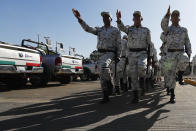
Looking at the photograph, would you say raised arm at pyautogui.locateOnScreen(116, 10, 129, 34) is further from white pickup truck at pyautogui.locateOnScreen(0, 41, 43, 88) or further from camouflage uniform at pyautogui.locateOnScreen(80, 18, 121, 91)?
white pickup truck at pyautogui.locateOnScreen(0, 41, 43, 88)

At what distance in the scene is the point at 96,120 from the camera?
11.9ft

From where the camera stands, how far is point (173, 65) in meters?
5.76

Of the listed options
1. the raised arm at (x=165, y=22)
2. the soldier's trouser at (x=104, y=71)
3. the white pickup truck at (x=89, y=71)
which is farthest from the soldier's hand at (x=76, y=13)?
the white pickup truck at (x=89, y=71)

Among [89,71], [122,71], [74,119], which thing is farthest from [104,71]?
[89,71]

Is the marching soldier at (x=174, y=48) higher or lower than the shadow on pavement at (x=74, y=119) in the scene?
higher

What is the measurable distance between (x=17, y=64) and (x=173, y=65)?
5549mm

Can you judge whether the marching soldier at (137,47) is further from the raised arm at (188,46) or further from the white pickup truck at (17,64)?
the white pickup truck at (17,64)

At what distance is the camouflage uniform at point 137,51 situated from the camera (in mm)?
5668

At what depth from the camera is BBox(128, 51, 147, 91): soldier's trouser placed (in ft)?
18.5

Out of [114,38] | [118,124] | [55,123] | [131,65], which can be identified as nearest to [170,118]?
[118,124]

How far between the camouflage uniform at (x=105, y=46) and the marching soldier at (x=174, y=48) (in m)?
1.15

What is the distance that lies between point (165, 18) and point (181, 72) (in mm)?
1299

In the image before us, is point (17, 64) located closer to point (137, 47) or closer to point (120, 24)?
point (120, 24)

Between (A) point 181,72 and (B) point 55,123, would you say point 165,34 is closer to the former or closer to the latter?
(A) point 181,72
